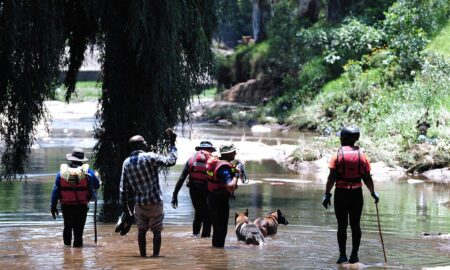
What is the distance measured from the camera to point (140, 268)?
11828 mm

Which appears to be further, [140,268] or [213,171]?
[213,171]

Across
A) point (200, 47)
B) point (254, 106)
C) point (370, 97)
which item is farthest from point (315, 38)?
point (200, 47)

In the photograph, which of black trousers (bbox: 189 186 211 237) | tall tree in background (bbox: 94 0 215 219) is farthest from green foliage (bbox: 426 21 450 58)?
black trousers (bbox: 189 186 211 237)

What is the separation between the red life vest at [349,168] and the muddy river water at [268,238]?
107 cm

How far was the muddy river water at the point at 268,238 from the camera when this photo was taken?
492 inches

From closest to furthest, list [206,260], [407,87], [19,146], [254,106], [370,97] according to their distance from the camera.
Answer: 1. [206,260]
2. [19,146]
3. [407,87]
4. [370,97]
5. [254,106]

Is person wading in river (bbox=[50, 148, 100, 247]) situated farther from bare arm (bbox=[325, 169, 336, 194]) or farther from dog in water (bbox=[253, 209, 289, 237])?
bare arm (bbox=[325, 169, 336, 194])

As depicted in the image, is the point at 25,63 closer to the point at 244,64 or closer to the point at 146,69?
the point at 146,69

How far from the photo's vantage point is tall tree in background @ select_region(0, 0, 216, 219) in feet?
51.0

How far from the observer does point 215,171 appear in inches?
524

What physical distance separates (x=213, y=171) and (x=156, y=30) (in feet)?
14.5

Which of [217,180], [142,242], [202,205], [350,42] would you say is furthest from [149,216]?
[350,42]

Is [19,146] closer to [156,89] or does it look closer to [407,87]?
[156,89]

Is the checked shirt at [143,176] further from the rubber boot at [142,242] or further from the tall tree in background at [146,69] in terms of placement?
the tall tree in background at [146,69]
